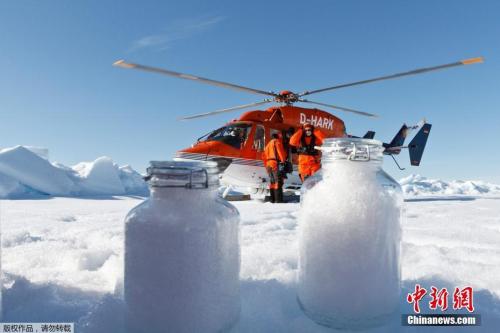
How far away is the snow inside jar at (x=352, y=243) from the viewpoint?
0.77 m

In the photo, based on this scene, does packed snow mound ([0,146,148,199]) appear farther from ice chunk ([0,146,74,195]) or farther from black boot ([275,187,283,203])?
black boot ([275,187,283,203])

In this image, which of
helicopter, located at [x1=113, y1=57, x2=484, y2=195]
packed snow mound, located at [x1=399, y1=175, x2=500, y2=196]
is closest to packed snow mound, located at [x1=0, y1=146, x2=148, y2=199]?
helicopter, located at [x1=113, y1=57, x2=484, y2=195]

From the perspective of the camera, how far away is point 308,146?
12.7 feet

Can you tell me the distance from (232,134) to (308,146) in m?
2.39

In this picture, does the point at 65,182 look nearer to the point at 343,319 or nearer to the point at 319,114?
the point at 319,114

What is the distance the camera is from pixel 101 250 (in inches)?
56.7

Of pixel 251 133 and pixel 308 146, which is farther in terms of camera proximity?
pixel 251 133

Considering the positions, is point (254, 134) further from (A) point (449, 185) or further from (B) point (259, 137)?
(A) point (449, 185)

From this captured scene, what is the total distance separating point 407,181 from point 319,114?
41966mm

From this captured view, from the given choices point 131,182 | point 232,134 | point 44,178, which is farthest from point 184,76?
point 131,182

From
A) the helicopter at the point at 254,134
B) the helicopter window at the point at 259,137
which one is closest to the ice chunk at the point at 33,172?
the helicopter at the point at 254,134

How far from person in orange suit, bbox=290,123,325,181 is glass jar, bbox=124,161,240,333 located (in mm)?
3088

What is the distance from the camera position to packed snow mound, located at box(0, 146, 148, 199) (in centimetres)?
789

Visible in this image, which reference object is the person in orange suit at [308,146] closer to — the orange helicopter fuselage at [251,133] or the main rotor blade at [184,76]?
the main rotor blade at [184,76]
